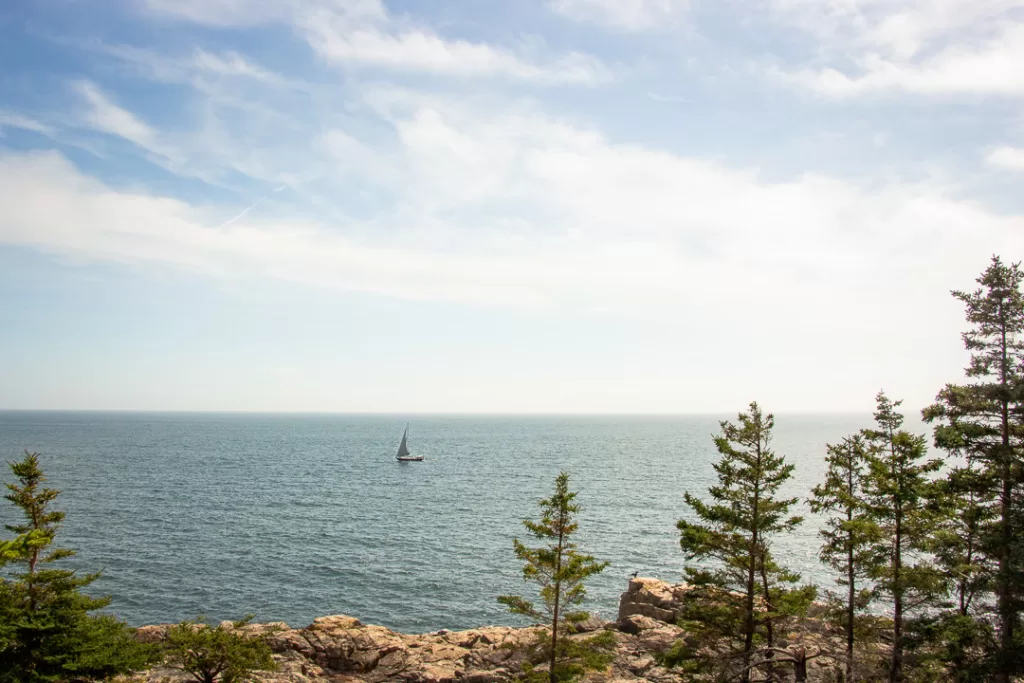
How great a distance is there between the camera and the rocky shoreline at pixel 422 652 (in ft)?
104

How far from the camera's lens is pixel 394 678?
32.2m

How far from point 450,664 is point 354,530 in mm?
43622

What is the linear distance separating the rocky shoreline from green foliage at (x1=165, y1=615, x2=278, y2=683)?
8.71 ft

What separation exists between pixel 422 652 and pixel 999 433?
104 feet

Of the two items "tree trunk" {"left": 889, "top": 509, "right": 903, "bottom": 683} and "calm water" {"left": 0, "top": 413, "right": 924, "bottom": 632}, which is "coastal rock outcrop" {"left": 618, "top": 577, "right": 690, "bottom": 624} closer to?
"calm water" {"left": 0, "top": 413, "right": 924, "bottom": 632}

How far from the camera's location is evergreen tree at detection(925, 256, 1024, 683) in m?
21.9

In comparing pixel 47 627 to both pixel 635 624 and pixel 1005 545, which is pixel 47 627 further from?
pixel 1005 545

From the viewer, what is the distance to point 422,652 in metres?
34.7

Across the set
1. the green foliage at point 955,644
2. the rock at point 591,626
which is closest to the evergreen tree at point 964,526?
the green foliage at point 955,644

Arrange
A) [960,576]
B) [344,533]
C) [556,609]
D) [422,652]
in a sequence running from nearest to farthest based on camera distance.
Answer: [960,576] < [556,609] < [422,652] < [344,533]

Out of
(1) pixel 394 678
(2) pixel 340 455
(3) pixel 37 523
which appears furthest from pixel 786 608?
(2) pixel 340 455

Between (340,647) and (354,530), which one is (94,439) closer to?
(354,530)

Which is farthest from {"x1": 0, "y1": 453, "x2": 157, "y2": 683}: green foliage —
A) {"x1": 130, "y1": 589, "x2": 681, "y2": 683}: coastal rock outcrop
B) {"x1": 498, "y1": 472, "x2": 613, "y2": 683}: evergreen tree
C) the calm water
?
the calm water

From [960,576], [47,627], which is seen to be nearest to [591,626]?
[960,576]
